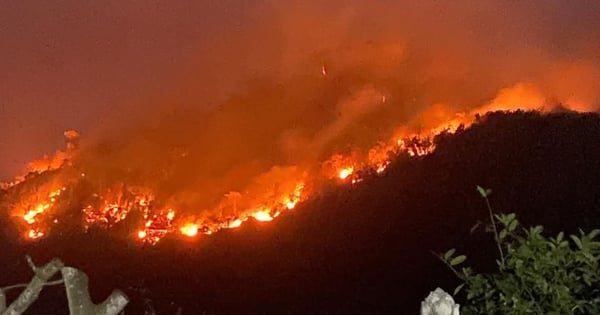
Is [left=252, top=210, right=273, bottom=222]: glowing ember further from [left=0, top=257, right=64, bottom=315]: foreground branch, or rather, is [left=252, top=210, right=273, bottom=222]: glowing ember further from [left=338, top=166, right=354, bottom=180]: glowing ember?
[left=0, top=257, right=64, bottom=315]: foreground branch

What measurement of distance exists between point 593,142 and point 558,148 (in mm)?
226

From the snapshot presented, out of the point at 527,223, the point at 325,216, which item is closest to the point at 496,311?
the point at 527,223

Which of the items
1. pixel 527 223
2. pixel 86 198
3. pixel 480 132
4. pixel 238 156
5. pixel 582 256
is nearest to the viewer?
pixel 582 256

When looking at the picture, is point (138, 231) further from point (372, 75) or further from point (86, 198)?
point (372, 75)

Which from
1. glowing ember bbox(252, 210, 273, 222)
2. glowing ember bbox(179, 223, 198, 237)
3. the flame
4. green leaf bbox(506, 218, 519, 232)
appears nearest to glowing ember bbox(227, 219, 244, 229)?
the flame

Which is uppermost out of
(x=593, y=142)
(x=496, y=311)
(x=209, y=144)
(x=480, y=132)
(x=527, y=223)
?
(x=209, y=144)

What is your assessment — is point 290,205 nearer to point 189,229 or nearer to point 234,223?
point 234,223

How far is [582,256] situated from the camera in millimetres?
2090

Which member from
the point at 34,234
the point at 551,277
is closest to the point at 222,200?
the point at 34,234

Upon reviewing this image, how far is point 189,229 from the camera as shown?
219 inches

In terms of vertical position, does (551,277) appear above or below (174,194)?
below

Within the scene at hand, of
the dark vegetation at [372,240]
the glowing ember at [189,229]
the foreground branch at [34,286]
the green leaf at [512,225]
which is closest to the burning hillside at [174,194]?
the glowing ember at [189,229]

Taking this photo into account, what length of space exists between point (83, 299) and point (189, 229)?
12.7 feet

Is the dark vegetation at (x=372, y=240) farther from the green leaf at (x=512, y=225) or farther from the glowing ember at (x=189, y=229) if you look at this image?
the green leaf at (x=512, y=225)
